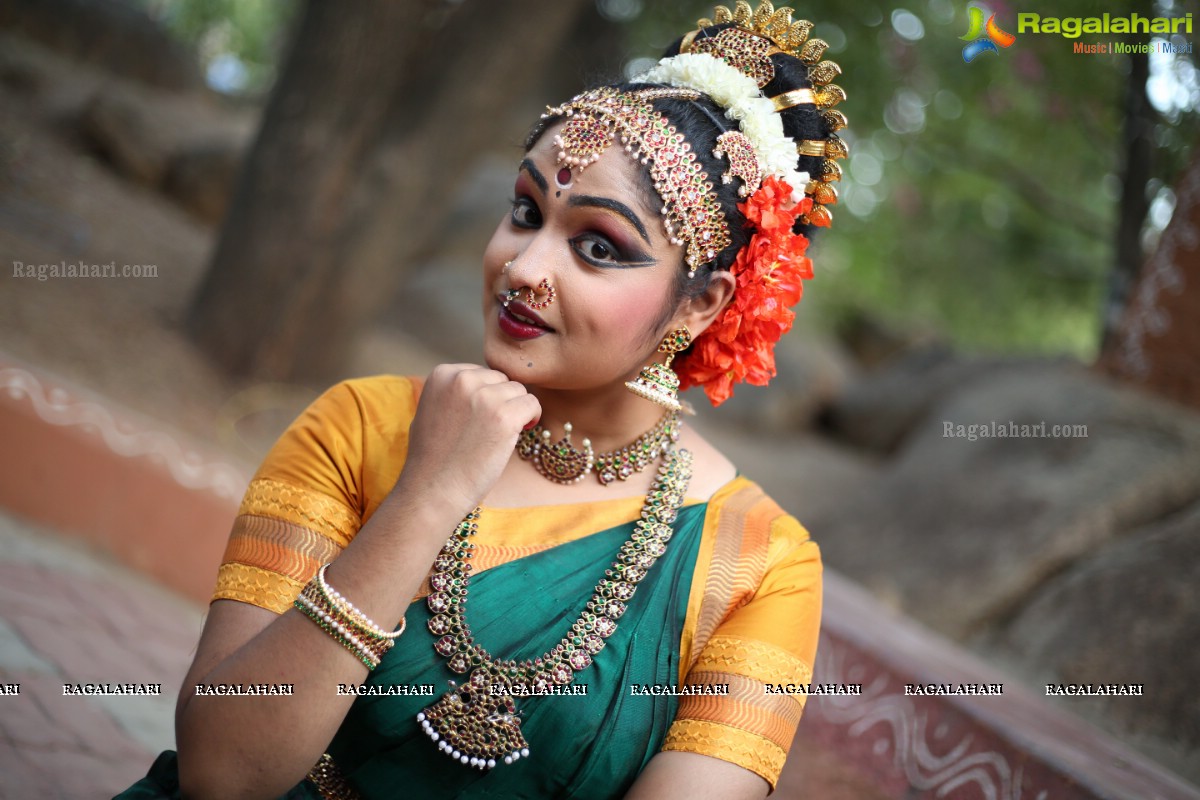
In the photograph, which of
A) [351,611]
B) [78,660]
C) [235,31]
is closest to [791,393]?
[78,660]

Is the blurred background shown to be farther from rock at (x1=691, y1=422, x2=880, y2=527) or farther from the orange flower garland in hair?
the orange flower garland in hair

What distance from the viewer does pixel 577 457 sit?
2279 millimetres

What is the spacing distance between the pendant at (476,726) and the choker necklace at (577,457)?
510 millimetres

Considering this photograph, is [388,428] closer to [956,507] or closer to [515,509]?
[515,509]

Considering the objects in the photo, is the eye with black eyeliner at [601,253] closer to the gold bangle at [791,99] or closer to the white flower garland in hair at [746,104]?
the white flower garland in hair at [746,104]

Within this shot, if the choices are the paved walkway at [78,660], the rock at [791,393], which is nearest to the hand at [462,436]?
the paved walkway at [78,660]

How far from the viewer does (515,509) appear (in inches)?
86.3

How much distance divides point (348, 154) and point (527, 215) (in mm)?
4754

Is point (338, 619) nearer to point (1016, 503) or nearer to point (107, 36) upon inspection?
point (1016, 503)

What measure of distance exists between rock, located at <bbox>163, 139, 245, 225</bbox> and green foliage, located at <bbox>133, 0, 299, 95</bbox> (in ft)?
20.1

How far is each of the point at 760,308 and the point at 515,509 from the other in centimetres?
72

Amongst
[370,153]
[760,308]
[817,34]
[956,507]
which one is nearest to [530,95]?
[817,34]

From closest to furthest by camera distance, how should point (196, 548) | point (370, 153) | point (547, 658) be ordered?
point (547, 658) < point (196, 548) < point (370, 153)

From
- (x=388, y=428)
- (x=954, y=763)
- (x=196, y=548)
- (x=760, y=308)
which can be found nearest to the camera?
(x=388, y=428)
